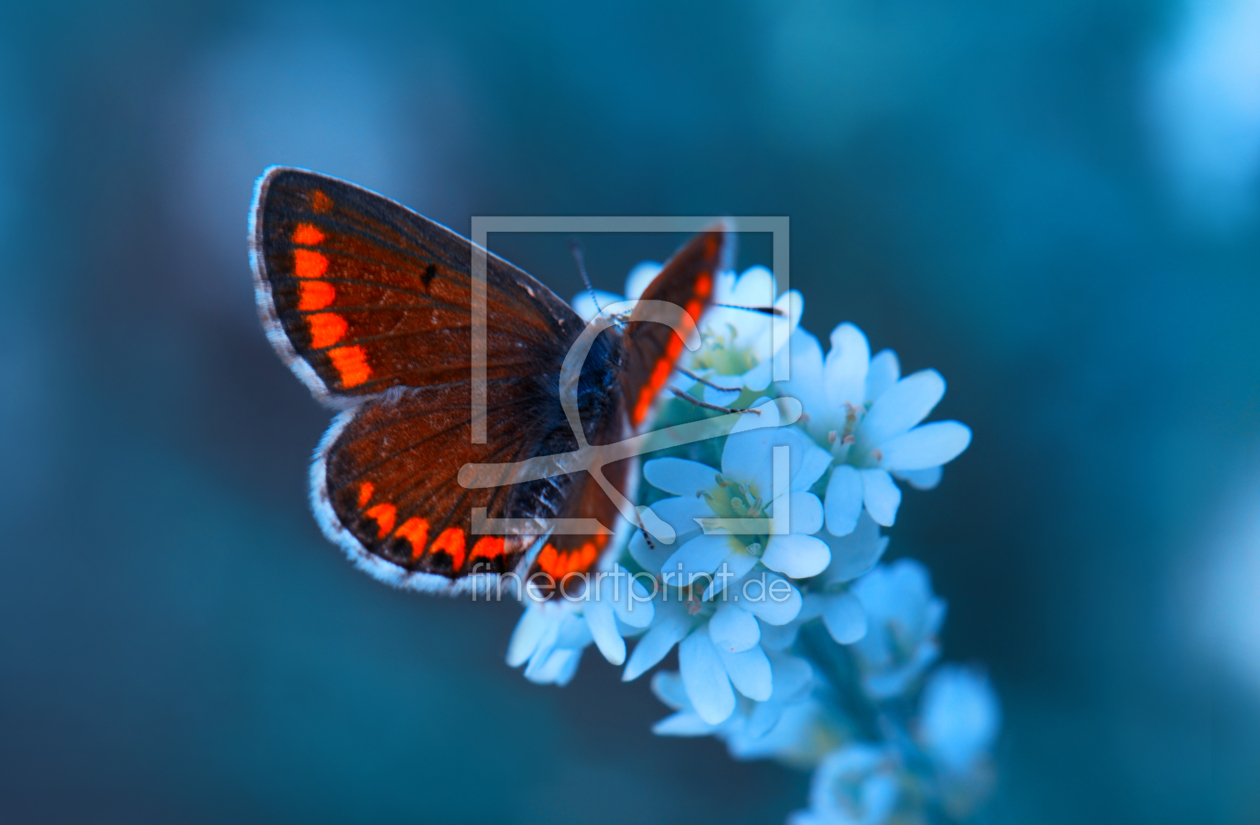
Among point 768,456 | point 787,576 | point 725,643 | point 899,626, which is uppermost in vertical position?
point 768,456

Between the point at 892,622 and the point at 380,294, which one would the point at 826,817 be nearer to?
the point at 892,622

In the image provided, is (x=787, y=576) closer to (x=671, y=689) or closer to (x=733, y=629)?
(x=733, y=629)

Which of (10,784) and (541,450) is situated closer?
(541,450)

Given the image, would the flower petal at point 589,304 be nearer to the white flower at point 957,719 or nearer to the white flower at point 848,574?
the white flower at point 848,574

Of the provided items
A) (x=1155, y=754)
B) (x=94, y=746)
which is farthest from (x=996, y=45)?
(x=94, y=746)

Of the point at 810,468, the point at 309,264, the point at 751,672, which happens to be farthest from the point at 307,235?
the point at 751,672

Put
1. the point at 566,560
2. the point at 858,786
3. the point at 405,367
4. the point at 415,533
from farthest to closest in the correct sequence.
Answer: the point at 858,786 → the point at 405,367 → the point at 415,533 → the point at 566,560
